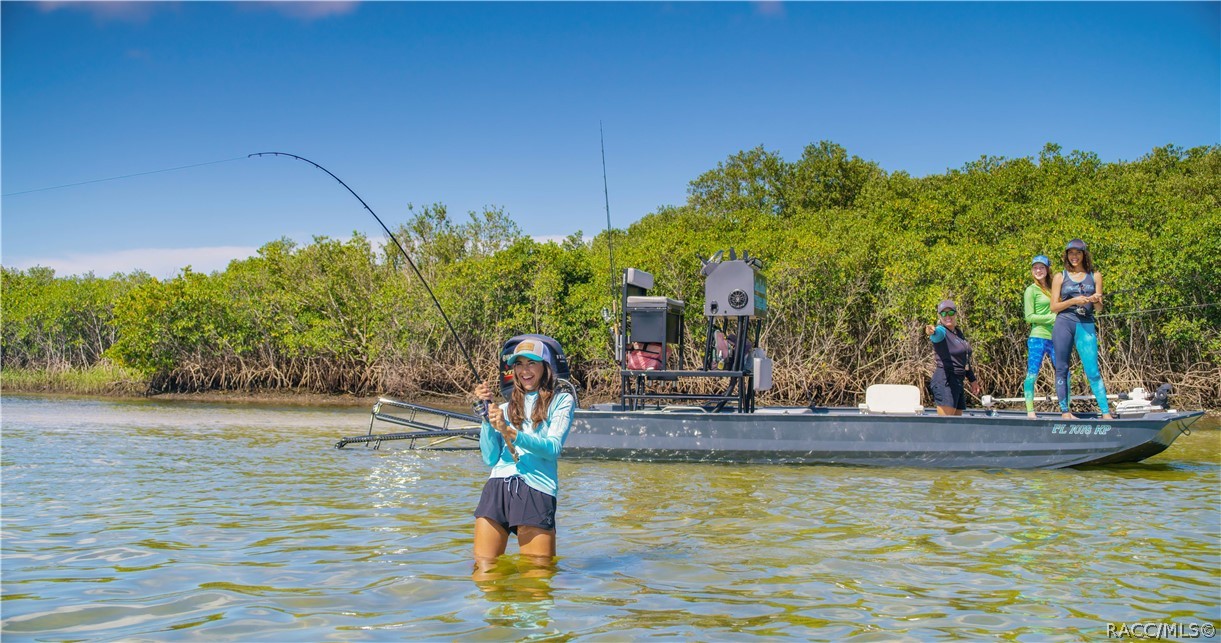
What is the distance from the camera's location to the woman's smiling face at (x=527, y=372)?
548cm

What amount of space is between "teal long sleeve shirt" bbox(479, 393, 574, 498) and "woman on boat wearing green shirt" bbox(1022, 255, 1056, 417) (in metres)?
7.38

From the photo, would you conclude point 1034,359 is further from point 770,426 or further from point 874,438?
point 770,426

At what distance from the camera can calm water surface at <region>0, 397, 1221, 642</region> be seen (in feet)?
16.1

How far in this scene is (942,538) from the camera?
7172 millimetres

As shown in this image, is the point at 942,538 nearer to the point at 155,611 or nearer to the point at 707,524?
the point at 707,524

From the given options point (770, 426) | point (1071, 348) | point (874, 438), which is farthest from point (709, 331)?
point (1071, 348)

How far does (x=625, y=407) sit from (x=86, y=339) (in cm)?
3235

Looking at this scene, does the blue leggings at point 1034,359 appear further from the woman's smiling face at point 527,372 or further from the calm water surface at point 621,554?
the woman's smiling face at point 527,372

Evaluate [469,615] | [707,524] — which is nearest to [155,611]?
[469,615]

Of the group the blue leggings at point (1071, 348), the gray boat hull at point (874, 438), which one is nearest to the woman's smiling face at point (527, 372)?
the gray boat hull at point (874, 438)

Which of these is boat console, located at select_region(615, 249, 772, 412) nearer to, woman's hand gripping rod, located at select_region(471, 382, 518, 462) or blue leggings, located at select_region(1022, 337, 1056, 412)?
blue leggings, located at select_region(1022, 337, 1056, 412)

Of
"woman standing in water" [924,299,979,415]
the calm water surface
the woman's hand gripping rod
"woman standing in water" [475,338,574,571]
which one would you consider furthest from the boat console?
the woman's hand gripping rod

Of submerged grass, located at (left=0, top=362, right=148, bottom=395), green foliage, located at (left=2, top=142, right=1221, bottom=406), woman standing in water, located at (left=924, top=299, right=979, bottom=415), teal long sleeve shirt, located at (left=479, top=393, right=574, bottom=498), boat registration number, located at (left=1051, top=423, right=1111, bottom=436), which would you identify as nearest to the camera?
teal long sleeve shirt, located at (left=479, top=393, right=574, bottom=498)

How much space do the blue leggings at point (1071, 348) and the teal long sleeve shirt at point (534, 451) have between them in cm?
748
